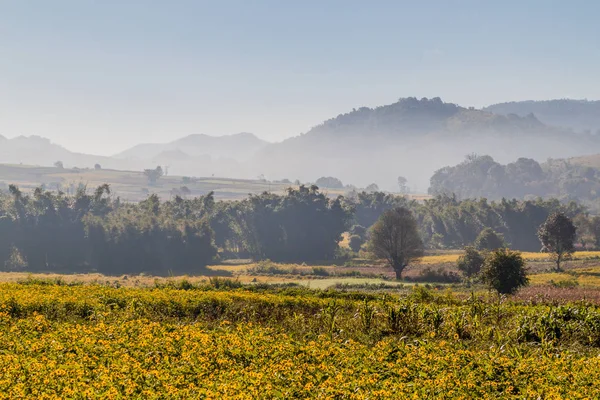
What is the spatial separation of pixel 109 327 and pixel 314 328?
7.78 meters

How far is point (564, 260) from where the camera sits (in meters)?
95.4

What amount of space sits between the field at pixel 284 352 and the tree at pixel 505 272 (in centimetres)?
2491

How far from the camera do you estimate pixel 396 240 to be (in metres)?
92.0

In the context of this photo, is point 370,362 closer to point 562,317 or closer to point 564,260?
point 562,317

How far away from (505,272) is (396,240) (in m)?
41.8

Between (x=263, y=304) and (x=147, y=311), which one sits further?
(x=263, y=304)

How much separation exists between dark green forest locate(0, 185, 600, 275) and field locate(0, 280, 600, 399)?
281 ft

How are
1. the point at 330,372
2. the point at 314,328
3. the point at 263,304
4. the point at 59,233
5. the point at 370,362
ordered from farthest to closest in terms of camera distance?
the point at 59,233 → the point at 263,304 → the point at 314,328 → the point at 370,362 → the point at 330,372

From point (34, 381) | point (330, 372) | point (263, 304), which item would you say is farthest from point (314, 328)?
point (34, 381)

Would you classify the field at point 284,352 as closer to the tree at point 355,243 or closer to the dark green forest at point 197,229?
the dark green forest at point 197,229

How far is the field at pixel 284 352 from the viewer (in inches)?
540

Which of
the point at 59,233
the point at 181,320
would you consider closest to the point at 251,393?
the point at 181,320

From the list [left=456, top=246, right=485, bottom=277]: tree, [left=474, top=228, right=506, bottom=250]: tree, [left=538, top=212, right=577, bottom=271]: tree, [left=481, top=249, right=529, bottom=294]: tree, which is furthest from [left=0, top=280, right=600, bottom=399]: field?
[left=474, top=228, right=506, bottom=250]: tree

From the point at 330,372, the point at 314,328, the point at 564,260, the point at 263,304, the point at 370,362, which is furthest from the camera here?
the point at 564,260
